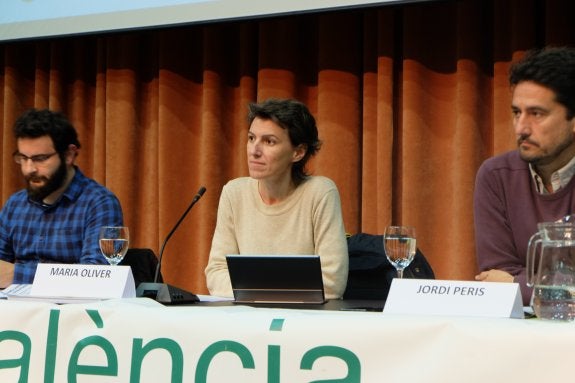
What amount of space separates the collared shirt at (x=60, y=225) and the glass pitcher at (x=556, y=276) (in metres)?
1.78

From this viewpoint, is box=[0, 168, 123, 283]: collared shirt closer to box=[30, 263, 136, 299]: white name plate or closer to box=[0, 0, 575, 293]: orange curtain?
box=[30, 263, 136, 299]: white name plate

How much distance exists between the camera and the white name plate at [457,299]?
134 centimetres

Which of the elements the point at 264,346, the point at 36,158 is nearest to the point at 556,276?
the point at 264,346

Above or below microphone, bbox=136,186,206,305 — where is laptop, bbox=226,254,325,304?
above

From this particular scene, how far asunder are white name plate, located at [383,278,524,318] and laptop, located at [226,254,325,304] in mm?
339

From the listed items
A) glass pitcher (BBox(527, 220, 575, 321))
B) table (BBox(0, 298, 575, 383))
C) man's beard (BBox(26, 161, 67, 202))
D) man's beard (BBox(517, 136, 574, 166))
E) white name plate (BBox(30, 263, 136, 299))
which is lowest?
table (BBox(0, 298, 575, 383))

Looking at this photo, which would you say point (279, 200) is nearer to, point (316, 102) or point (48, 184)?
point (48, 184)

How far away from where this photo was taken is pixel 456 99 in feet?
11.6

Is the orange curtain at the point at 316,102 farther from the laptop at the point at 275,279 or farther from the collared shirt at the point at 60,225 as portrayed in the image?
the laptop at the point at 275,279

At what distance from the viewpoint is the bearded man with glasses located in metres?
2.84

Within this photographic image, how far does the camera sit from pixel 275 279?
1814 millimetres

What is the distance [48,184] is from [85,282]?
46.9 inches

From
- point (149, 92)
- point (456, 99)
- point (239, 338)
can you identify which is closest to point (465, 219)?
point (456, 99)

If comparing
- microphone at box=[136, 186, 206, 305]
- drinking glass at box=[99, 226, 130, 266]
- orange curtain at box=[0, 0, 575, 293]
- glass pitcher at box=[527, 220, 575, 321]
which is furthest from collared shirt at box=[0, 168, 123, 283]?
glass pitcher at box=[527, 220, 575, 321]
